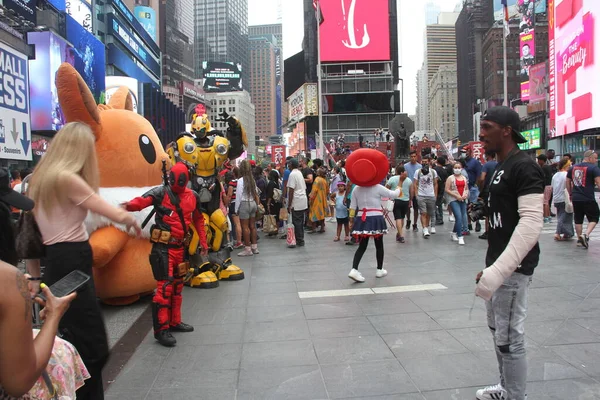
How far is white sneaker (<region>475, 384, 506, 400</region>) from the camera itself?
10.3ft

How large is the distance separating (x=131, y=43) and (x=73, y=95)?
63036 mm

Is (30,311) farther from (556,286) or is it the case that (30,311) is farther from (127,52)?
(127,52)

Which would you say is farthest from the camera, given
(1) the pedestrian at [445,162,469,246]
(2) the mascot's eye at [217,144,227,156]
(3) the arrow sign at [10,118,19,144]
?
(3) the arrow sign at [10,118,19,144]

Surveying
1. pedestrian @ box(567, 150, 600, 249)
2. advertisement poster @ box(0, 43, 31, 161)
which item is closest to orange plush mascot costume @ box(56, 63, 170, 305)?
pedestrian @ box(567, 150, 600, 249)

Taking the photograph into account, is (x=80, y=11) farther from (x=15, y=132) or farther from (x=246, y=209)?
(x=246, y=209)

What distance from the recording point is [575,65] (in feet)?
116

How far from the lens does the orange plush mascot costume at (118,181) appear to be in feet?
17.1

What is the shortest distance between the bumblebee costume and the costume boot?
8.11 feet

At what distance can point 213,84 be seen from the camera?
125750 millimetres

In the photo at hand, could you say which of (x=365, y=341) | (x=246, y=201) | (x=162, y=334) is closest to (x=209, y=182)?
(x=246, y=201)

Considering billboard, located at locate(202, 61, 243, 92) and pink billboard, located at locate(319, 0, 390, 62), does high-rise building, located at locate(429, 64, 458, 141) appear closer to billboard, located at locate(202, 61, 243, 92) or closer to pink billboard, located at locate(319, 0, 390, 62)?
billboard, located at locate(202, 61, 243, 92)

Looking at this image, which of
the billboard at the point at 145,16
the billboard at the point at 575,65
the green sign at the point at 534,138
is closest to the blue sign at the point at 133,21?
the billboard at the point at 145,16

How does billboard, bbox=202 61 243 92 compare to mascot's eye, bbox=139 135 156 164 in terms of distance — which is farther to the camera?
billboard, bbox=202 61 243 92

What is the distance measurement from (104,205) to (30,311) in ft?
4.65
